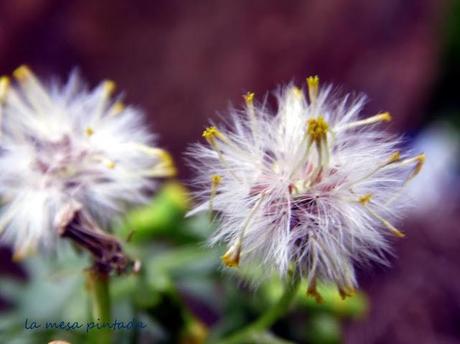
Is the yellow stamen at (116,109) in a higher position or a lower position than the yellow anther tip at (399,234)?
higher

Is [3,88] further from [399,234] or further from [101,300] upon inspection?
[399,234]

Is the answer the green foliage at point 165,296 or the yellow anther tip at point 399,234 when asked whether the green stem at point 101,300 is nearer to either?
the green foliage at point 165,296

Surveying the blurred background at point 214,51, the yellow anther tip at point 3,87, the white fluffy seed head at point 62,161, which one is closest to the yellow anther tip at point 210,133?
the white fluffy seed head at point 62,161

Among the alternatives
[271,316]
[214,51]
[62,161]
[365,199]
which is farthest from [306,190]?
[214,51]

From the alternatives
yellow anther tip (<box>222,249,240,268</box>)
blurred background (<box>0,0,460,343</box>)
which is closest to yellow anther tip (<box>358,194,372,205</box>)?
yellow anther tip (<box>222,249,240,268</box>)

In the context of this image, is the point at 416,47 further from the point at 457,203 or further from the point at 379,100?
the point at 457,203

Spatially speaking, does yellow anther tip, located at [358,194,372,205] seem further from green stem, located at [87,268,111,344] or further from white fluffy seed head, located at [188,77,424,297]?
green stem, located at [87,268,111,344]

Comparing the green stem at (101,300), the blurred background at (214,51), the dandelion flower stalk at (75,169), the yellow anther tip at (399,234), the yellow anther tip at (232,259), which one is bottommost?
the yellow anther tip at (399,234)
